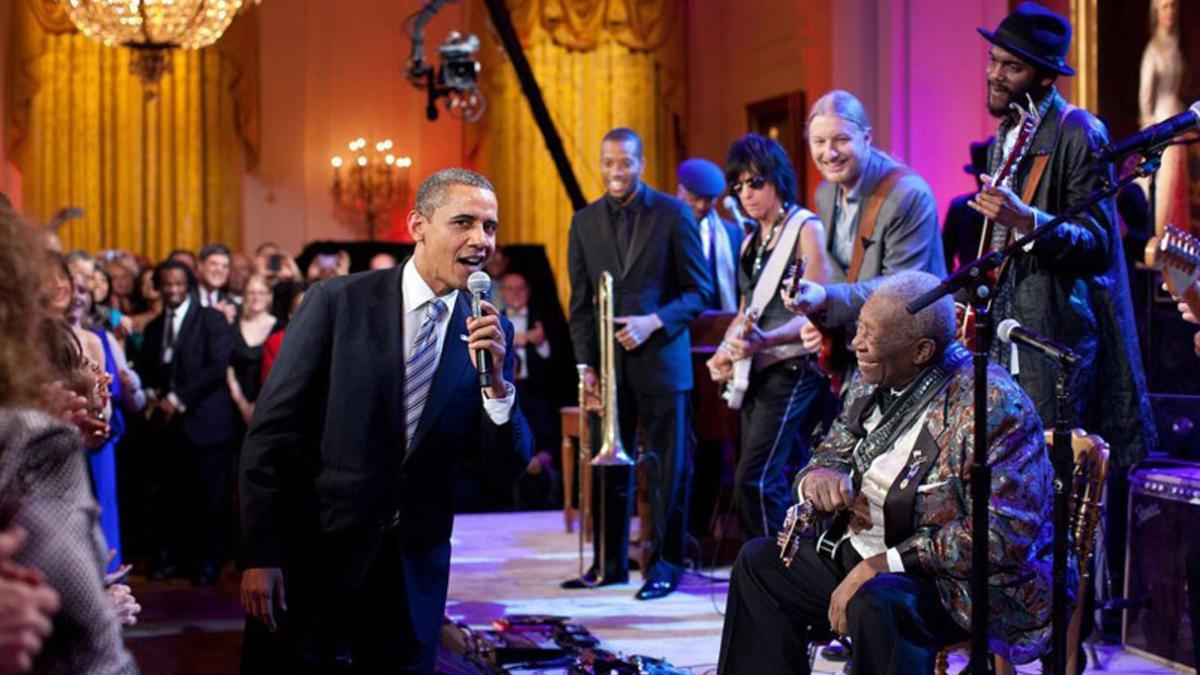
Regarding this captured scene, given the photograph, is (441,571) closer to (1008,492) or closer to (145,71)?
(1008,492)

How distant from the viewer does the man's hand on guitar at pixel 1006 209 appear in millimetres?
4363

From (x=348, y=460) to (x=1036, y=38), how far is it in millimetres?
2431

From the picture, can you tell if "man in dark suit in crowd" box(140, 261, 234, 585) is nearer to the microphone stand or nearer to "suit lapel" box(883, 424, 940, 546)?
"suit lapel" box(883, 424, 940, 546)

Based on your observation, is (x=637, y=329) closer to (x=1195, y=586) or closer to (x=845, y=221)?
(x=845, y=221)

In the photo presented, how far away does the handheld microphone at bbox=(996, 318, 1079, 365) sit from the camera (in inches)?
147

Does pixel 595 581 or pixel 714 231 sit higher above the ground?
pixel 714 231

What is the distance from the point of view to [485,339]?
360cm

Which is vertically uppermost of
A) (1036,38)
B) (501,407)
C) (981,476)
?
(1036,38)

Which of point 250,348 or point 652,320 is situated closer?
point 652,320

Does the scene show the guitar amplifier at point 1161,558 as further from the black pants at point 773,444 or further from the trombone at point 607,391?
the trombone at point 607,391

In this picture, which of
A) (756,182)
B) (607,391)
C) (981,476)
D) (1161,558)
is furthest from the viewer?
(607,391)

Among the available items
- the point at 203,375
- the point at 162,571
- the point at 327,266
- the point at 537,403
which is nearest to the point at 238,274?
the point at 327,266

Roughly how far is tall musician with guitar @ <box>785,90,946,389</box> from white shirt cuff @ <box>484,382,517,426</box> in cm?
155

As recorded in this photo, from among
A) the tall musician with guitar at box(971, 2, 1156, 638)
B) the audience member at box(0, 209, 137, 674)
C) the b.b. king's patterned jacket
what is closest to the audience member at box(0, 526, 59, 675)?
the audience member at box(0, 209, 137, 674)
